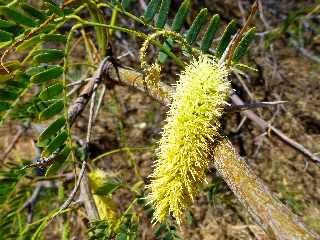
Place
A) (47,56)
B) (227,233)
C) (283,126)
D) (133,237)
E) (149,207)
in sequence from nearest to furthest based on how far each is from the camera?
(47,56), (133,237), (149,207), (227,233), (283,126)

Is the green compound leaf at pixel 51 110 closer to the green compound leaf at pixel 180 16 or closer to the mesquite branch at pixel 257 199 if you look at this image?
the green compound leaf at pixel 180 16

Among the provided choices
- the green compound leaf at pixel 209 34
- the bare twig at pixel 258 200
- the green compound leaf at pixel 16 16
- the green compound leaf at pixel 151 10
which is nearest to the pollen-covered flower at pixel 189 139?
the bare twig at pixel 258 200

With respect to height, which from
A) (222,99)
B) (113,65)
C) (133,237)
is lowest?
(133,237)

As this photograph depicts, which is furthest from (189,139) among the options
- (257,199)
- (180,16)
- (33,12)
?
(33,12)

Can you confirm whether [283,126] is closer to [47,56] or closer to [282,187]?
[282,187]

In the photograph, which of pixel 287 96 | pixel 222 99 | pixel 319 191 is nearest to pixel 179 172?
pixel 222 99

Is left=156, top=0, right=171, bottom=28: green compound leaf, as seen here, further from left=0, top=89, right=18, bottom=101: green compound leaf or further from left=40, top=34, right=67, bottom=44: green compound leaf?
left=0, top=89, right=18, bottom=101: green compound leaf

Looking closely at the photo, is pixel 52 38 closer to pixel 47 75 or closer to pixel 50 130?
pixel 47 75
